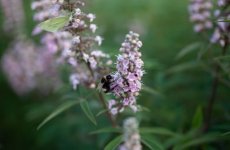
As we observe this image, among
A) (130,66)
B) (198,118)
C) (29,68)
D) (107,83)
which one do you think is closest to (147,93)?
(29,68)

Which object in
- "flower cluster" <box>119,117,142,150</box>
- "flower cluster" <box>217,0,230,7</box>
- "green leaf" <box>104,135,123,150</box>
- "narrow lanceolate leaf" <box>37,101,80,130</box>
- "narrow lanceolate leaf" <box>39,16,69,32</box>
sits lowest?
"green leaf" <box>104,135,123,150</box>

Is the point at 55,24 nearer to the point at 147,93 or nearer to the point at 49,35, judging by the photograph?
the point at 49,35

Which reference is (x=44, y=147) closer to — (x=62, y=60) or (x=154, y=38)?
(x=62, y=60)

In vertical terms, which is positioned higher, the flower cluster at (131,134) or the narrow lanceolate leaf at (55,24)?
the narrow lanceolate leaf at (55,24)

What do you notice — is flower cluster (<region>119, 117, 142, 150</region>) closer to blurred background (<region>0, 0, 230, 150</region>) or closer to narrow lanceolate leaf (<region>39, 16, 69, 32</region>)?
narrow lanceolate leaf (<region>39, 16, 69, 32</region>)

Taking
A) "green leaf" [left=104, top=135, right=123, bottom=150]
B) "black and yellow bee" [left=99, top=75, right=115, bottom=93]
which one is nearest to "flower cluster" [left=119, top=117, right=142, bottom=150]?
"green leaf" [left=104, top=135, right=123, bottom=150]

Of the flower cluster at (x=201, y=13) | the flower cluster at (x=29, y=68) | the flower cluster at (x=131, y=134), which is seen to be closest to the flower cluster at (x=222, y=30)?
the flower cluster at (x=201, y=13)

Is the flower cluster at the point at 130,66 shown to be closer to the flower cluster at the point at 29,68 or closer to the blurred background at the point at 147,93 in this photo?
the blurred background at the point at 147,93
